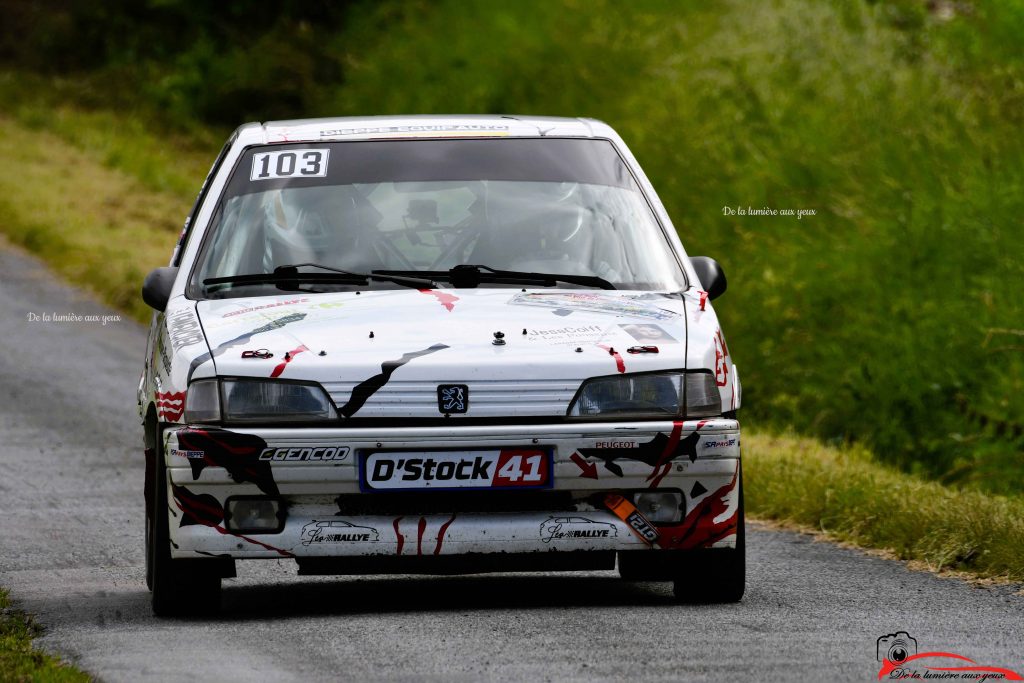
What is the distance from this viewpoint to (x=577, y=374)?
6094 millimetres

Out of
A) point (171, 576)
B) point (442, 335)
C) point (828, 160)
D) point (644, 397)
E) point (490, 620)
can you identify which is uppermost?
point (828, 160)

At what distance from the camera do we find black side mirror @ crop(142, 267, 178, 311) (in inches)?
275

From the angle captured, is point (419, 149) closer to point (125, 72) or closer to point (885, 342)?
point (885, 342)

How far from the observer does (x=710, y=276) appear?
7105 millimetres

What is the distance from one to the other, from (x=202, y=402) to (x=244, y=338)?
26 centimetres

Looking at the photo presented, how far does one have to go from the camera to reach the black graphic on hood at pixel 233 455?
605 centimetres

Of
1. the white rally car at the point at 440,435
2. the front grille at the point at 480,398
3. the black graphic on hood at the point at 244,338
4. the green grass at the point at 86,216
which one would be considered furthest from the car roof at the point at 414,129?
the green grass at the point at 86,216

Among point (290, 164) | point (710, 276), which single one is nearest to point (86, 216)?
point (290, 164)

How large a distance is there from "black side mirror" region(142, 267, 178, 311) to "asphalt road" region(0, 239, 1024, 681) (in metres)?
→ 1.07

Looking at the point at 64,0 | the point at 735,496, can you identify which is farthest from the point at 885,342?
the point at 64,0

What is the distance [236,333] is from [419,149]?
4.68ft

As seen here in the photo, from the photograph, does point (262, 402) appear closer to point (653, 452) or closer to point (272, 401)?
point (272, 401)

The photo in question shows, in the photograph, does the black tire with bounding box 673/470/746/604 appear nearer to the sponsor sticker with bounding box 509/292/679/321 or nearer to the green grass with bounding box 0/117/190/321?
the sponsor sticker with bounding box 509/292/679/321

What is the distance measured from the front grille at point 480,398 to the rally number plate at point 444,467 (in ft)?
0.40
